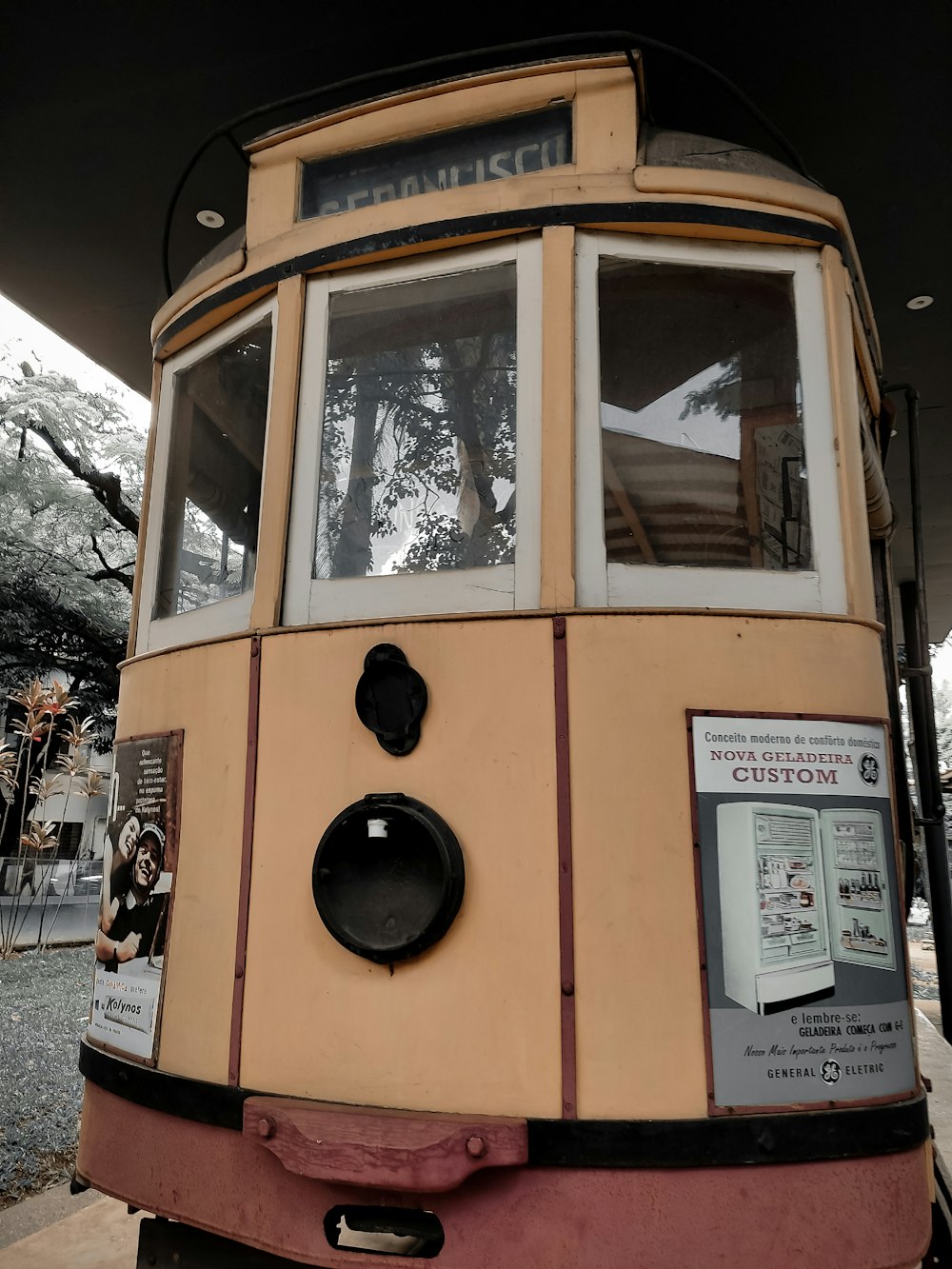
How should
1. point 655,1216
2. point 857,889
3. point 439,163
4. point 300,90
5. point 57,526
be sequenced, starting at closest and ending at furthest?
point 655,1216, point 857,889, point 439,163, point 300,90, point 57,526

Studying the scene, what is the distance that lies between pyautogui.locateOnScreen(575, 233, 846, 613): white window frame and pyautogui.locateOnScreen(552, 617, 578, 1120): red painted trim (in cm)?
17

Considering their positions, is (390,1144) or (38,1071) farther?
(38,1071)

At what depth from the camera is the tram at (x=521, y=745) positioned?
6.07 ft

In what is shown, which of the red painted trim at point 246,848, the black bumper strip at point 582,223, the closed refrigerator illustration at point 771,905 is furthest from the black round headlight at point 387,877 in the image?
the black bumper strip at point 582,223

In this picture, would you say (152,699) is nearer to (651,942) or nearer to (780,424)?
(651,942)

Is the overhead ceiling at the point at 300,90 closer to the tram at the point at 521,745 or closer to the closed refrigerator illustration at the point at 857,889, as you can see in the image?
the tram at the point at 521,745

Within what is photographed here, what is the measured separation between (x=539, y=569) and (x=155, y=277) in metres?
3.66

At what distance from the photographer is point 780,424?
92.2 inches

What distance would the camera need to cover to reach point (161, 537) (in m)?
2.84

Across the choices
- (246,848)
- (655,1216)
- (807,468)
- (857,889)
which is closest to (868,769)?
(857,889)

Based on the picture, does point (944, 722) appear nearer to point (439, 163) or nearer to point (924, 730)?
point (924, 730)

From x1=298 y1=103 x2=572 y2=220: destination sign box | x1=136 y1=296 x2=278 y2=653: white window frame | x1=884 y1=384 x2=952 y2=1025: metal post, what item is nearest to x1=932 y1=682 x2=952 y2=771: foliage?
x1=884 y1=384 x2=952 y2=1025: metal post

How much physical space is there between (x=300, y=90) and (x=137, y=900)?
311 cm

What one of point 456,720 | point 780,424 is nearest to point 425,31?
point 780,424
